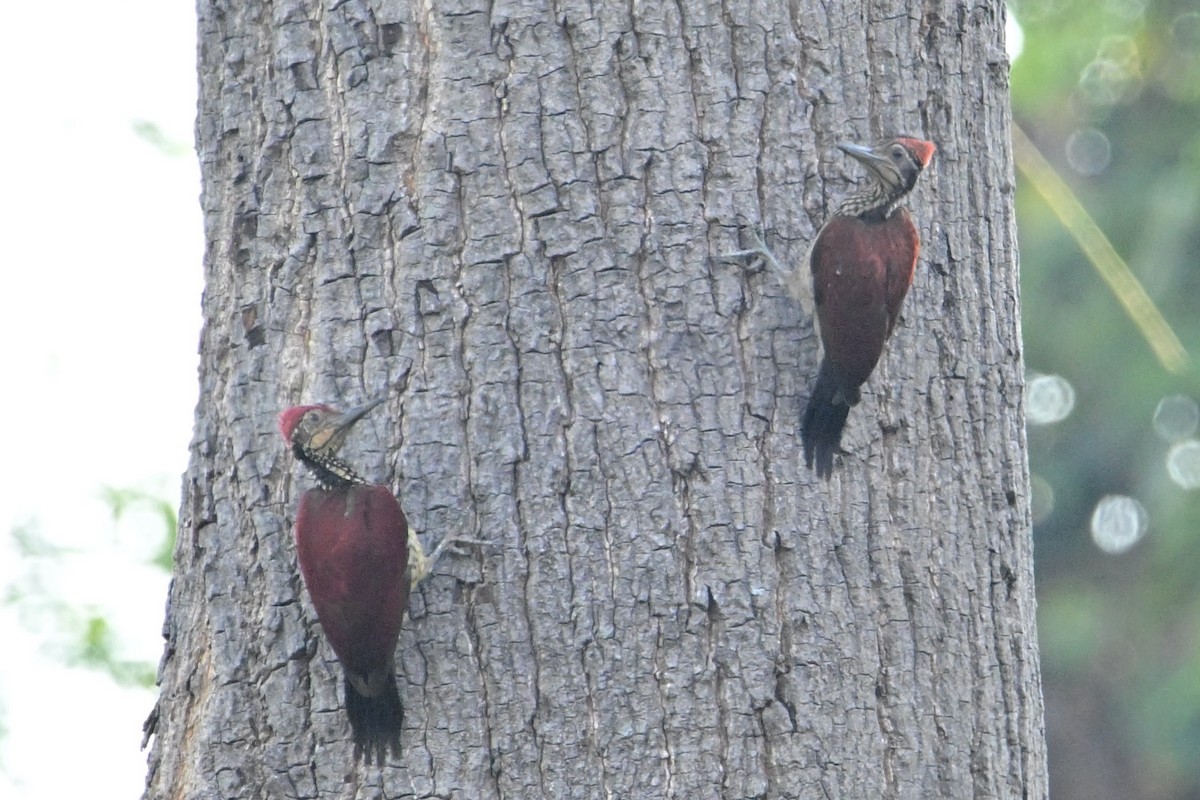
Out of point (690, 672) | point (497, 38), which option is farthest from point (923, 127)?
point (690, 672)

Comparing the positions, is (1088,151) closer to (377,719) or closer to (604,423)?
(604,423)

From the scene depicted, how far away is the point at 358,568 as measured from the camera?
2463 millimetres

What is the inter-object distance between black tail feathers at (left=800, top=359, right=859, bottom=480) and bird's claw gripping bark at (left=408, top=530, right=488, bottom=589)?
578mm

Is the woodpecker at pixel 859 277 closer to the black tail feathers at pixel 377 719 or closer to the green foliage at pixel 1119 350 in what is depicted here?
the black tail feathers at pixel 377 719

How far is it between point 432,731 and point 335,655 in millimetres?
214

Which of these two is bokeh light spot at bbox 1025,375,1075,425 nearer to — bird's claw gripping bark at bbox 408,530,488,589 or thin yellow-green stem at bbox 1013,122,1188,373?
thin yellow-green stem at bbox 1013,122,1188,373

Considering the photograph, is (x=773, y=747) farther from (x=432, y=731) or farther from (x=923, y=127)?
(x=923, y=127)

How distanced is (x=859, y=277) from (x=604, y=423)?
549 millimetres

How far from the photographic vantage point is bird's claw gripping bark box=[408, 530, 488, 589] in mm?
2469

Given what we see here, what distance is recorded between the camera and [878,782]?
2473mm

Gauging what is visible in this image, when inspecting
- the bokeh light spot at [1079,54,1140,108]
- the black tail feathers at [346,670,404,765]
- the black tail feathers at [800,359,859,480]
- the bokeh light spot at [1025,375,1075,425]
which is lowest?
the black tail feathers at [346,670,404,765]

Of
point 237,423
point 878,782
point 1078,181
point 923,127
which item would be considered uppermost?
point 1078,181

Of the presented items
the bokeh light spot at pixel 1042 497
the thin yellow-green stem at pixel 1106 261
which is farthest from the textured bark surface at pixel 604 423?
the bokeh light spot at pixel 1042 497

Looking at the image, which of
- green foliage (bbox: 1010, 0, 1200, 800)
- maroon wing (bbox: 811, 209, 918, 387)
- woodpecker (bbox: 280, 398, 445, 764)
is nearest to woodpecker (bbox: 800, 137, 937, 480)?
maroon wing (bbox: 811, 209, 918, 387)
